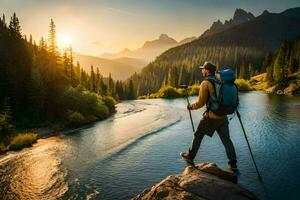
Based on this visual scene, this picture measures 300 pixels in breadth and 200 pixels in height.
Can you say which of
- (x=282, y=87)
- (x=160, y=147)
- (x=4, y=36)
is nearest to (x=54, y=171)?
(x=160, y=147)

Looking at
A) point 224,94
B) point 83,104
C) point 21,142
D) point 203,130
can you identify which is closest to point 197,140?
point 203,130

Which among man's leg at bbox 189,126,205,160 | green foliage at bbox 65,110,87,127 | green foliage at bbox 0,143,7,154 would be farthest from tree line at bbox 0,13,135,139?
man's leg at bbox 189,126,205,160

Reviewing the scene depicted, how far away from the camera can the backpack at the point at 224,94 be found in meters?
12.2

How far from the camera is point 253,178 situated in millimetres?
14914

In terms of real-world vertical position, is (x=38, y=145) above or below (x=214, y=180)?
below

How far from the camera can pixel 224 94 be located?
12.3m

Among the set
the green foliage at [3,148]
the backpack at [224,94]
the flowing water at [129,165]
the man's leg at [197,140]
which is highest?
the backpack at [224,94]

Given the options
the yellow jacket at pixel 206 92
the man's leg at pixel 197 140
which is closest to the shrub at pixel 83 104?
the man's leg at pixel 197 140

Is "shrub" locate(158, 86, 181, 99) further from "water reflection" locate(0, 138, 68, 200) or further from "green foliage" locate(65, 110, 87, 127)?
"water reflection" locate(0, 138, 68, 200)

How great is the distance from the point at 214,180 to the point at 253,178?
4670 millimetres

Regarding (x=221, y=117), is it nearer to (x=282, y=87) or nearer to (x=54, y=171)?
(x=54, y=171)

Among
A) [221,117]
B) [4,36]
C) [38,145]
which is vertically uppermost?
[4,36]

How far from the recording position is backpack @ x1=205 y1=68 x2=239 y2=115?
12.2m

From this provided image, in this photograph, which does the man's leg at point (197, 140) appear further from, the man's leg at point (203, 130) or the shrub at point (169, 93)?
the shrub at point (169, 93)
